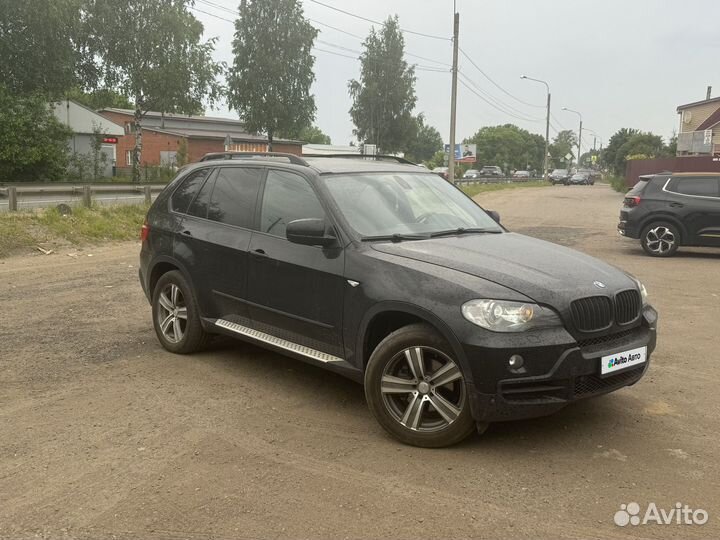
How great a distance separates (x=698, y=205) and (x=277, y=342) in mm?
10938

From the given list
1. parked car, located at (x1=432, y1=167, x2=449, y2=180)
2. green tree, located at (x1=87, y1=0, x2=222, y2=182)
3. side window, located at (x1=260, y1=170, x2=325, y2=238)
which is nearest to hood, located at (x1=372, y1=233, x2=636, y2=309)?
side window, located at (x1=260, y1=170, x2=325, y2=238)

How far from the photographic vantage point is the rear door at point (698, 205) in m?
13.1

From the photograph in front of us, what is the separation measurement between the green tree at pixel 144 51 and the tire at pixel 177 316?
35.5 m

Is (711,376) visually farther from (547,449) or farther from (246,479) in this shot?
Answer: (246,479)

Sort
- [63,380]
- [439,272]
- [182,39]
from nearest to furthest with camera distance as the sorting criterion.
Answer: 1. [439,272]
2. [63,380]
3. [182,39]

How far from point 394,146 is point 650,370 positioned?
6762 centimetres

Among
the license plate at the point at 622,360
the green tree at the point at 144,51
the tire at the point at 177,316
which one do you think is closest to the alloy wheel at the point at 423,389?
the license plate at the point at 622,360

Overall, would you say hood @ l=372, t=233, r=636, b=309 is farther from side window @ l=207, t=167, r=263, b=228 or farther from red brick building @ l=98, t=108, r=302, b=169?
red brick building @ l=98, t=108, r=302, b=169

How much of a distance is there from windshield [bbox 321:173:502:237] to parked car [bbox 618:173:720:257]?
30.2ft

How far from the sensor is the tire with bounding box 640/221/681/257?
13.5 m

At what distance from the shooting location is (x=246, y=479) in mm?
3697

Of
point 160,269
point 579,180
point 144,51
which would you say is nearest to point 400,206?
point 160,269

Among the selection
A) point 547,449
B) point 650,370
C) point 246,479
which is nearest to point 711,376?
point 650,370

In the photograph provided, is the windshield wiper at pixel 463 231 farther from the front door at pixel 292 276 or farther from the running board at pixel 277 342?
the running board at pixel 277 342
